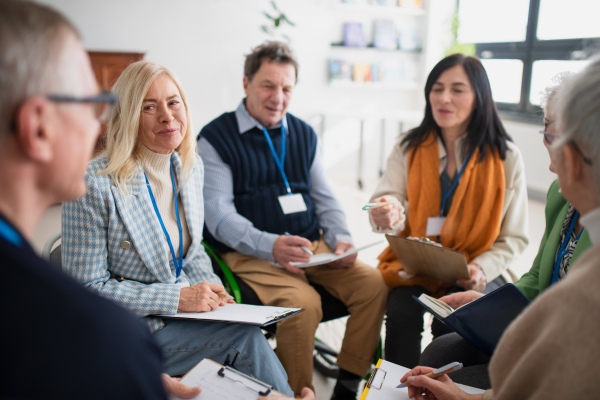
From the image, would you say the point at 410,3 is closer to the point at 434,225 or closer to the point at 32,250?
the point at 434,225

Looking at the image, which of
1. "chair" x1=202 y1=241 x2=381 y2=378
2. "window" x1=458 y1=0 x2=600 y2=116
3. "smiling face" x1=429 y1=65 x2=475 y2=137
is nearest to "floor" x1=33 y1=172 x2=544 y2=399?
"chair" x1=202 y1=241 x2=381 y2=378

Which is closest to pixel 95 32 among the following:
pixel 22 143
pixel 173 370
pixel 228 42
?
pixel 228 42

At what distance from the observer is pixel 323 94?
687cm

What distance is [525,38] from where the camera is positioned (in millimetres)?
6020

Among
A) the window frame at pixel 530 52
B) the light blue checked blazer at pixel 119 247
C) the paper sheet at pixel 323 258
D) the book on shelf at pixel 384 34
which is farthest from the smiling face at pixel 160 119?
the book on shelf at pixel 384 34

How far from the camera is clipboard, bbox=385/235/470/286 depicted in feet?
5.86

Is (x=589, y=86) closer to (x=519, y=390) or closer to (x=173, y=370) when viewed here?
(x=519, y=390)

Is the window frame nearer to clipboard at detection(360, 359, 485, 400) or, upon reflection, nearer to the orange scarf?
the orange scarf

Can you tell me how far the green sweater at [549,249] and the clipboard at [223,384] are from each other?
1.02 metres

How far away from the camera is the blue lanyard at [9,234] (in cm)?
66

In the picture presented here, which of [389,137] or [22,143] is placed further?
[389,137]

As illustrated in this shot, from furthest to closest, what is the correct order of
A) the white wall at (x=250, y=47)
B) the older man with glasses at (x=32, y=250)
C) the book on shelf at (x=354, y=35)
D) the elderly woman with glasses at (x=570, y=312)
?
the book on shelf at (x=354, y=35)
the white wall at (x=250, y=47)
the elderly woman with glasses at (x=570, y=312)
the older man with glasses at (x=32, y=250)

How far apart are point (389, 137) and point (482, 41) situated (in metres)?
1.82

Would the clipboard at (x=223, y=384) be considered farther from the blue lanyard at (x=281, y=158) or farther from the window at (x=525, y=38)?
Result: the window at (x=525, y=38)
